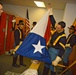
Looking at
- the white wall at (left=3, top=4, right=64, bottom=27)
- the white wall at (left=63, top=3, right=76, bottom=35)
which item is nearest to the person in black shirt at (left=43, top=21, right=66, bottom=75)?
the white wall at (left=63, top=3, right=76, bottom=35)

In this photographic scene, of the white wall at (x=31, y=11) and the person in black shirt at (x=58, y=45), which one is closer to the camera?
the person in black shirt at (x=58, y=45)

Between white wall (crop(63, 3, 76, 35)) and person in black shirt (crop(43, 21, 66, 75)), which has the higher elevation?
white wall (crop(63, 3, 76, 35))

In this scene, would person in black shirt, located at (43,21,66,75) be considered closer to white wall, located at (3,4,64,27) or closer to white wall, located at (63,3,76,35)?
white wall, located at (63,3,76,35)

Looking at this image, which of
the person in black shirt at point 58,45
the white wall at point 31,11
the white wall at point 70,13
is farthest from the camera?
the white wall at point 31,11

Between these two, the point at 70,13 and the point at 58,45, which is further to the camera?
the point at 70,13

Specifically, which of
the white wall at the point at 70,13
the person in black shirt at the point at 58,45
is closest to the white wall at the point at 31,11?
the white wall at the point at 70,13

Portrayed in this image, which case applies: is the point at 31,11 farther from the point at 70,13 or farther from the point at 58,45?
the point at 58,45

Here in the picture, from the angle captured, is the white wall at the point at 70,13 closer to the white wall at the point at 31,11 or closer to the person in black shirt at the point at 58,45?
the white wall at the point at 31,11

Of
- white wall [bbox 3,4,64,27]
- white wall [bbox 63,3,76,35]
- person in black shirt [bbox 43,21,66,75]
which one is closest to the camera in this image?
person in black shirt [bbox 43,21,66,75]

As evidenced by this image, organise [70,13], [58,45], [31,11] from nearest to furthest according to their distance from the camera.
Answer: [58,45]
[70,13]
[31,11]

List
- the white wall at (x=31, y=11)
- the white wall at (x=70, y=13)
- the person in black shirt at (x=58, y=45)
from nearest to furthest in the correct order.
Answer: the person in black shirt at (x=58, y=45) → the white wall at (x=70, y=13) → the white wall at (x=31, y=11)

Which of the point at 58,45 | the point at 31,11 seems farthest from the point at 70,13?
the point at 58,45

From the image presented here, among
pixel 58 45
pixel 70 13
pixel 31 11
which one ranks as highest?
pixel 31 11

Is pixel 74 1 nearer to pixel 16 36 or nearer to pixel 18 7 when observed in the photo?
pixel 16 36
